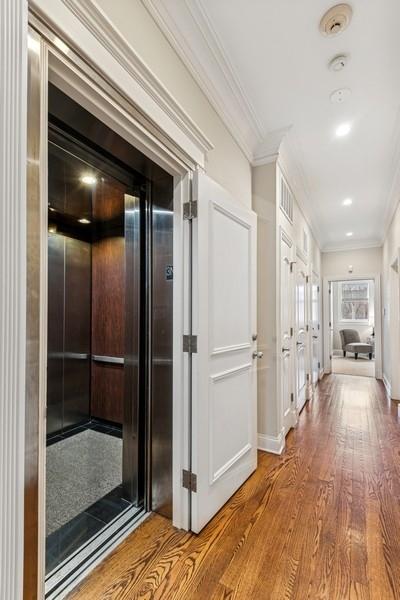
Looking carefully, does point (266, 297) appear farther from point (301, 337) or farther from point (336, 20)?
point (336, 20)

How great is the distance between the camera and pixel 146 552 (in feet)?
5.08

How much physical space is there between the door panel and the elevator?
1.44m

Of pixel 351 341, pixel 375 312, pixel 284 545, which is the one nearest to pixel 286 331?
pixel 284 545

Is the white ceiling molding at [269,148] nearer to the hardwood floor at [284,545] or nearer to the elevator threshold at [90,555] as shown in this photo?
the hardwood floor at [284,545]

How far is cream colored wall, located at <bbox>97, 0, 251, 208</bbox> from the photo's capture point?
4.14 ft

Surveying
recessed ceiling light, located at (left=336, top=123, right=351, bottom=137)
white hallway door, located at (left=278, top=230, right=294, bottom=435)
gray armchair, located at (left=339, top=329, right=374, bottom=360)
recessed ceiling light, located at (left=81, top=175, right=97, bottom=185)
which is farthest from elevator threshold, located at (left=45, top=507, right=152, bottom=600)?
gray armchair, located at (left=339, top=329, right=374, bottom=360)

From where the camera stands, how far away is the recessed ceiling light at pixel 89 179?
2.44 metres

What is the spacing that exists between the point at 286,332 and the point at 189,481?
6.08 ft

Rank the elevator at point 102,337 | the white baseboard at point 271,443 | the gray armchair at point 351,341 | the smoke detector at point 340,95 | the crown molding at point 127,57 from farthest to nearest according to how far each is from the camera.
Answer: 1. the gray armchair at point 351,341
2. the white baseboard at point 271,443
3. the smoke detector at point 340,95
4. the elevator at point 102,337
5. the crown molding at point 127,57

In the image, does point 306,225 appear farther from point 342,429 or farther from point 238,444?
point 238,444

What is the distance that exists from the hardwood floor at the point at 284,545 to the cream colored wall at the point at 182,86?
87.6 inches

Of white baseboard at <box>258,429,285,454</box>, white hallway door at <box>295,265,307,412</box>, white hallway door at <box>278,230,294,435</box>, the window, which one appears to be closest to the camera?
white baseboard at <box>258,429,285,454</box>

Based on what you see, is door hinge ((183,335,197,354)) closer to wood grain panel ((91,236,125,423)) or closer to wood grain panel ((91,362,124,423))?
wood grain panel ((91,236,125,423))

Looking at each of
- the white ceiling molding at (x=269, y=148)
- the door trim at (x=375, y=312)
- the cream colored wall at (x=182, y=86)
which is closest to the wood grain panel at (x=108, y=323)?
the cream colored wall at (x=182, y=86)
